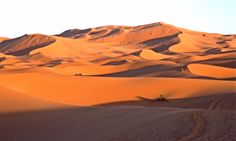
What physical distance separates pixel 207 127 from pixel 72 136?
8.93ft

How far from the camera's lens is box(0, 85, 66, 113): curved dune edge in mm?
13203

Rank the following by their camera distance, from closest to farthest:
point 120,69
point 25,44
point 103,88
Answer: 1. point 103,88
2. point 120,69
3. point 25,44

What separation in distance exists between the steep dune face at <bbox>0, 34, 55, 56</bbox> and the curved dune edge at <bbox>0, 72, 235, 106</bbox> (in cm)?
5288

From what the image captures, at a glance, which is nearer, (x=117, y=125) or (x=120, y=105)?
(x=117, y=125)

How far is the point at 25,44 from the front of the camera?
8475 centimetres

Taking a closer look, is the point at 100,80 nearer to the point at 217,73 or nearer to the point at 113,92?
the point at 113,92

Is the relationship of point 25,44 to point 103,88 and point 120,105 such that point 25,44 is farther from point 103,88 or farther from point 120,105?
point 120,105

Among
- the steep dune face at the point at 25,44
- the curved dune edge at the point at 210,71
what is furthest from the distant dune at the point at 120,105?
the steep dune face at the point at 25,44

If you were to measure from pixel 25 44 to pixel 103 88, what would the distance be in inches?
2503

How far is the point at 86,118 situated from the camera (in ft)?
36.8

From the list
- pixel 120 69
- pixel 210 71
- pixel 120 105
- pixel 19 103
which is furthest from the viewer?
pixel 120 69

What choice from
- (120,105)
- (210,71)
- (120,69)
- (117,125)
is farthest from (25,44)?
(117,125)

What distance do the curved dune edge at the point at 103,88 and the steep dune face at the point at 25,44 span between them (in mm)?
52879

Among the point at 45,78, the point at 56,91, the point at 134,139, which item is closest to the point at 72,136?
A: the point at 134,139
